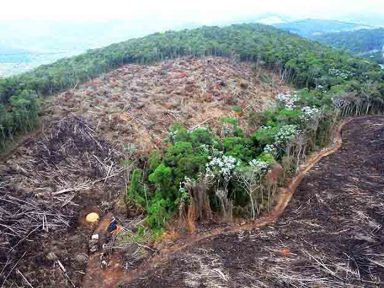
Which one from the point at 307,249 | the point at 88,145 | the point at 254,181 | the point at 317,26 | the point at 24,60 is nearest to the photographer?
the point at 307,249

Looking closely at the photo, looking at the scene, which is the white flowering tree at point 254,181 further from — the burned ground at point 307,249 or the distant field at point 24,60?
the distant field at point 24,60

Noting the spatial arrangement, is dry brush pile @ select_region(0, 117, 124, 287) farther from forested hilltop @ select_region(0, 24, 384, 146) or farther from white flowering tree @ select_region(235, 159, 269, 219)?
white flowering tree @ select_region(235, 159, 269, 219)

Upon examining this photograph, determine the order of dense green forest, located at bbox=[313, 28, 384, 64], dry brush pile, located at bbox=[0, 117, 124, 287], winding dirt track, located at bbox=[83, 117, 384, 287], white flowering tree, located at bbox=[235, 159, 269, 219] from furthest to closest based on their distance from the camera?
dense green forest, located at bbox=[313, 28, 384, 64] < white flowering tree, located at bbox=[235, 159, 269, 219] < dry brush pile, located at bbox=[0, 117, 124, 287] < winding dirt track, located at bbox=[83, 117, 384, 287]

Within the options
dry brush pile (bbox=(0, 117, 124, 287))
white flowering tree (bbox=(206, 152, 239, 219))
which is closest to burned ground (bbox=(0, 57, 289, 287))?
dry brush pile (bbox=(0, 117, 124, 287))

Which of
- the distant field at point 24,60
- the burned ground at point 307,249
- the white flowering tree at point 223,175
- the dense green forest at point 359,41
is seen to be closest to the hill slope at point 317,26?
the dense green forest at point 359,41

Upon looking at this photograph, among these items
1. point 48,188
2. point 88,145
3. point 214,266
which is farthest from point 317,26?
point 214,266

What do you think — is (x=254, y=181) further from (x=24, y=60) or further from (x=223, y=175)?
(x=24, y=60)

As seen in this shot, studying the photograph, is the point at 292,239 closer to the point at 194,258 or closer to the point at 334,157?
the point at 194,258
